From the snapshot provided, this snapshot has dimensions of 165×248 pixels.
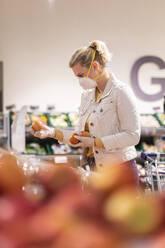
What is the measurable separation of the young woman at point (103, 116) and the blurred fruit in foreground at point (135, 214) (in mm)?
1423

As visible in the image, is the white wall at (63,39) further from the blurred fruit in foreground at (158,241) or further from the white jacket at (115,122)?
the blurred fruit in foreground at (158,241)

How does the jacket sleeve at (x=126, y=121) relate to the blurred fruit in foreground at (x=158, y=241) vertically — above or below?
below

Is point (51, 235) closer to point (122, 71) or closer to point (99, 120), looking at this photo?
point (99, 120)

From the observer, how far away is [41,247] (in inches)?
8.4

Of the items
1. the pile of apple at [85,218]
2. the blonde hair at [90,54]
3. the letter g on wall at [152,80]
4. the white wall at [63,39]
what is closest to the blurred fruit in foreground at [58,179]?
the pile of apple at [85,218]

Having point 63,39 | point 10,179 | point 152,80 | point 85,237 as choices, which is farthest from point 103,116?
point 152,80

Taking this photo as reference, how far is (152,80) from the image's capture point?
596 cm

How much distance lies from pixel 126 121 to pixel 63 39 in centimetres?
423

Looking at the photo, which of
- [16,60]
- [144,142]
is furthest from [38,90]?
[144,142]

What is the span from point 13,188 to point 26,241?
101mm

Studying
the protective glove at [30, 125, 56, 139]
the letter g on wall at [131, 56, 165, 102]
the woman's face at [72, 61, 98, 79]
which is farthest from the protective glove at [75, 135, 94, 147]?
the letter g on wall at [131, 56, 165, 102]

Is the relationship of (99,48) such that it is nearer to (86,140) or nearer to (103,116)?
(103,116)

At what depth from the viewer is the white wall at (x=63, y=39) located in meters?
5.52

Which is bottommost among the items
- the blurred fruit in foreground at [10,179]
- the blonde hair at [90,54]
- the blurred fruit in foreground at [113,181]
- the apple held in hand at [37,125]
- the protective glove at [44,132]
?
the protective glove at [44,132]
